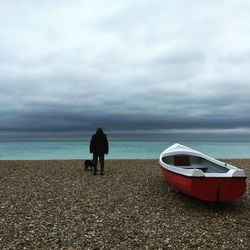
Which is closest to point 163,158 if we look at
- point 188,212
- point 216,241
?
point 188,212

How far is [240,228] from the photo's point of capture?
9852 mm

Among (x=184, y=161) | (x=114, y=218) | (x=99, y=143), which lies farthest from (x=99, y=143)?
(x=114, y=218)

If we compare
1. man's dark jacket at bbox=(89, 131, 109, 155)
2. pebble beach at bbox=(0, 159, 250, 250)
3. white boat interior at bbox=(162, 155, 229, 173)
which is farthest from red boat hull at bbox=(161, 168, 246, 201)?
man's dark jacket at bbox=(89, 131, 109, 155)

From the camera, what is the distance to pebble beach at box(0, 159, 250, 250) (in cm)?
A: 856

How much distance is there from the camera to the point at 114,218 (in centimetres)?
1055

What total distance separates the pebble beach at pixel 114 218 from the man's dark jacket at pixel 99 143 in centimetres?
270

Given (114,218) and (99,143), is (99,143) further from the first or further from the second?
(114,218)

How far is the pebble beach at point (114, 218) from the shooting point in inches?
337

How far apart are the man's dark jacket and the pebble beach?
2.70m

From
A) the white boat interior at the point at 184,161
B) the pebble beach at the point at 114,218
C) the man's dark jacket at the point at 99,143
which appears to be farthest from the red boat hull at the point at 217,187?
the man's dark jacket at the point at 99,143

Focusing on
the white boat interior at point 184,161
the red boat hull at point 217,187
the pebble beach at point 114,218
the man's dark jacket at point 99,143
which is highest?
the man's dark jacket at point 99,143

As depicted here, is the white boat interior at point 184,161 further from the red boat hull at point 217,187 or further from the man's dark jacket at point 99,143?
the red boat hull at point 217,187

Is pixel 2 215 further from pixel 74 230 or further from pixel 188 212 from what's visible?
pixel 188 212

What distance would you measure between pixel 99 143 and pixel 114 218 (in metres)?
8.53
